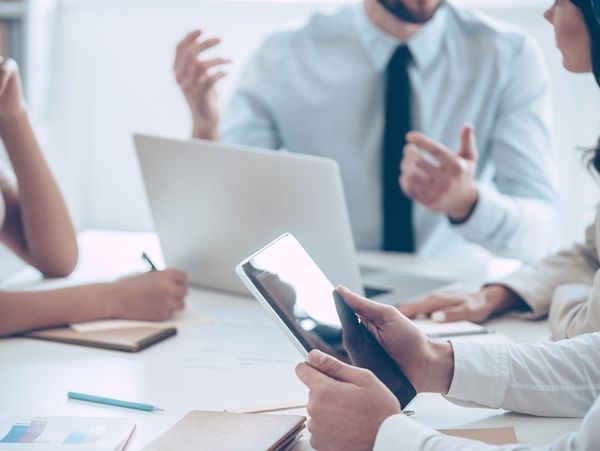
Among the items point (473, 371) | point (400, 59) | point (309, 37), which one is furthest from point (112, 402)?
point (309, 37)

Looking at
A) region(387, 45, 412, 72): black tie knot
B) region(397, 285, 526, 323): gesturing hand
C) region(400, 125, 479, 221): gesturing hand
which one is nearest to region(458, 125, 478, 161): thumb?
region(400, 125, 479, 221): gesturing hand

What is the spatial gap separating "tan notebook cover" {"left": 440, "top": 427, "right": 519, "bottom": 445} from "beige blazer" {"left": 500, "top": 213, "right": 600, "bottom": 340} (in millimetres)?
286

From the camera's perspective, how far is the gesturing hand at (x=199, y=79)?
1860 millimetres

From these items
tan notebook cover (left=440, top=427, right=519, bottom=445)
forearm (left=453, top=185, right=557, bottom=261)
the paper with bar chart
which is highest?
the paper with bar chart

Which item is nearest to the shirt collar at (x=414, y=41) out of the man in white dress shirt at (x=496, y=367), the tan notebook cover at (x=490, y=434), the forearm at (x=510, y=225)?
the forearm at (x=510, y=225)

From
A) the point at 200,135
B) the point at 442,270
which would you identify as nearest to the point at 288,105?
the point at 200,135

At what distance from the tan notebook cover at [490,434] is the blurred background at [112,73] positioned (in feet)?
7.11

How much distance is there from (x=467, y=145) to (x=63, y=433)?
1.04m

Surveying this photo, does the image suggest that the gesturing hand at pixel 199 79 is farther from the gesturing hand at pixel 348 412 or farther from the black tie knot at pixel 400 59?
the gesturing hand at pixel 348 412

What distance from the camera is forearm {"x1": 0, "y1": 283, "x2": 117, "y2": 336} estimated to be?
51.8 inches

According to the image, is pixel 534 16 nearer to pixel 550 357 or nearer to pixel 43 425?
pixel 550 357

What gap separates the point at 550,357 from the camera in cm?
107

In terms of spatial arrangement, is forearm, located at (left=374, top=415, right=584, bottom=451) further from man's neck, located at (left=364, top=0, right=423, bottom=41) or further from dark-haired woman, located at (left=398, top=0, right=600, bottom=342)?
man's neck, located at (left=364, top=0, right=423, bottom=41)

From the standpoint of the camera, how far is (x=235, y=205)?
1478mm
